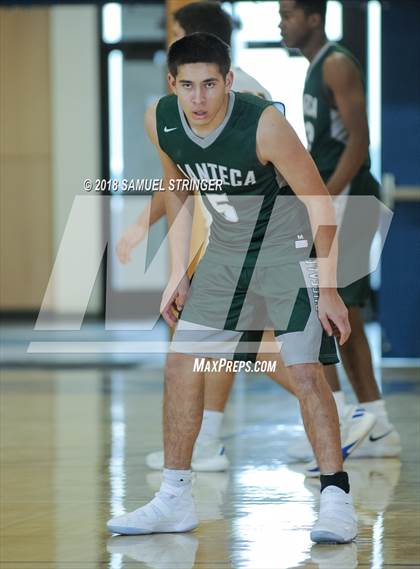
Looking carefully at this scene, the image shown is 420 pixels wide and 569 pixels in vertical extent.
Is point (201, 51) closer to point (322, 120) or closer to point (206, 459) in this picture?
point (322, 120)

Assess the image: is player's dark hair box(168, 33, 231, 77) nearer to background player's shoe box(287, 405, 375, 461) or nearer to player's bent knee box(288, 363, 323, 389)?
player's bent knee box(288, 363, 323, 389)

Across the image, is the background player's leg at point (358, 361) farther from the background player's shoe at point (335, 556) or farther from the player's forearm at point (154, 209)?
the background player's shoe at point (335, 556)

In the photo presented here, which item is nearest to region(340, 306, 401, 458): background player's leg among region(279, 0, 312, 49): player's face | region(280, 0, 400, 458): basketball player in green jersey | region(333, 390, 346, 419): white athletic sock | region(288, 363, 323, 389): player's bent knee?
region(280, 0, 400, 458): basketball player in green jersey

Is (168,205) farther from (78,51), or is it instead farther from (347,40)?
(78,51)

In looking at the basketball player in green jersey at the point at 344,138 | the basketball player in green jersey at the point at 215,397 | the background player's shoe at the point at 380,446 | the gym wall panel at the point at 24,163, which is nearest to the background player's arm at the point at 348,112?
the basketball player in green jersey at the point at 344,138

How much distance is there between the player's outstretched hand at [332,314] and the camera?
3.08m

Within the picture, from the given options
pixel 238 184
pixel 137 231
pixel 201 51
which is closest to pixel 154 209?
pixel 137 231

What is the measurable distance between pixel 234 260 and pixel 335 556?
0.82m

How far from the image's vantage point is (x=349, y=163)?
169 inches

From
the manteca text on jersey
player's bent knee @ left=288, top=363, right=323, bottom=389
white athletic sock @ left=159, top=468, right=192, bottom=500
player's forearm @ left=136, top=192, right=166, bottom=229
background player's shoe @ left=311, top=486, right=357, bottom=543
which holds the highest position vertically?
the manteca text on jersey

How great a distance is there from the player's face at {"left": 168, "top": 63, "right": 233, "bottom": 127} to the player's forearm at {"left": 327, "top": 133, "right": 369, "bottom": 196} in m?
1.27

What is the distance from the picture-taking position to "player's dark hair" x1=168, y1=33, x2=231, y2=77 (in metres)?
3.09

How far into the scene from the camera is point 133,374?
6930 mm

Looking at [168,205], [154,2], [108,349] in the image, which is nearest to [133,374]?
[108,349]
